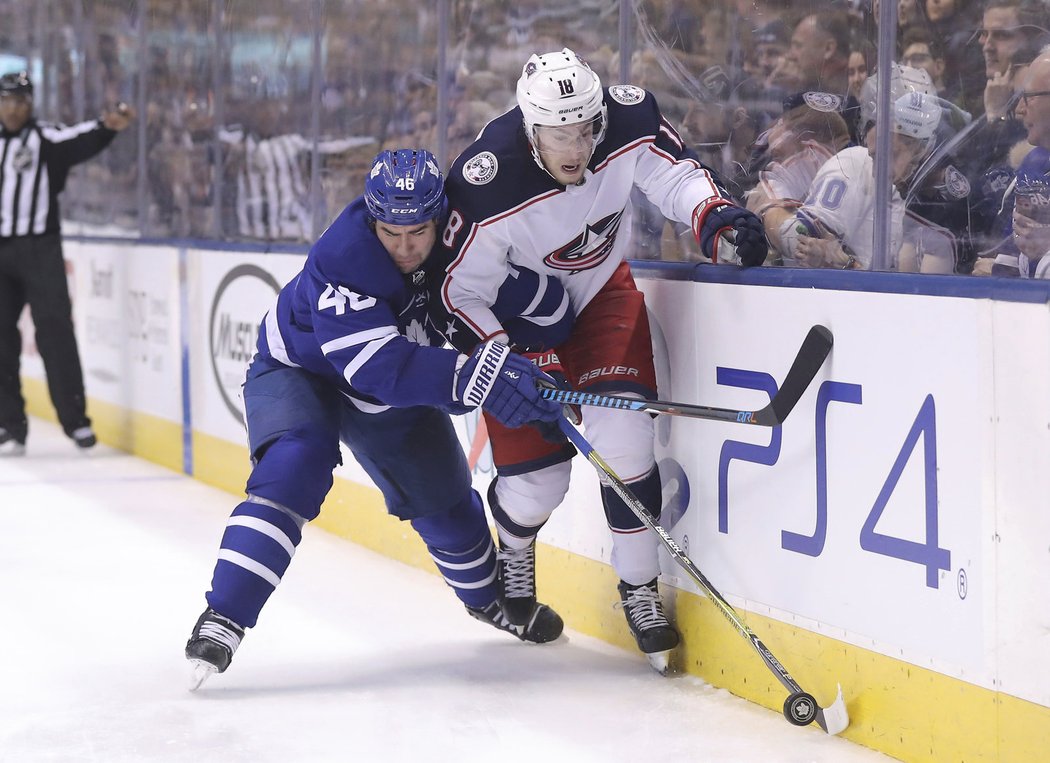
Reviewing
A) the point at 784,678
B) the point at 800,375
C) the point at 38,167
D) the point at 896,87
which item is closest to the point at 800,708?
the point at 784,678

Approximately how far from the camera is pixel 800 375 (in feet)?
8.43

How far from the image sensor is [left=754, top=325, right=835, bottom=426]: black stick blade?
2.55 meters

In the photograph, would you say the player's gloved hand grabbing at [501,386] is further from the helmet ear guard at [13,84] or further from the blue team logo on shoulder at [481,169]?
the helmet ear guard at [13,84]

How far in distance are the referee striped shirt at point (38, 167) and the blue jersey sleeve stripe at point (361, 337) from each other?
368 centimetres

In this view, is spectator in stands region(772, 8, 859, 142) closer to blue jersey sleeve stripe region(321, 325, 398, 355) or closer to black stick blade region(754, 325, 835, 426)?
black stick blade region(754, 325, 835, 426)

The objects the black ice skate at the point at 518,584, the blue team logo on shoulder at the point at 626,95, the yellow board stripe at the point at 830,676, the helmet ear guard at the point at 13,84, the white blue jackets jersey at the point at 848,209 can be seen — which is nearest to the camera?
the yellow board stripe at the point at 830,676

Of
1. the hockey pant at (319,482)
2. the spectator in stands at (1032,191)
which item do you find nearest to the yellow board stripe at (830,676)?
the hockey pant at (319,482)

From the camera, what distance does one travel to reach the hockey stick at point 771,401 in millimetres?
2553

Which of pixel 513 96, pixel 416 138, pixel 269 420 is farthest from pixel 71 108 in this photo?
pixel 269 420

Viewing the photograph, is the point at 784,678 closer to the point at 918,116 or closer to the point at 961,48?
the point at 918,116

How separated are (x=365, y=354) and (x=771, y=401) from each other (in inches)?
30.0

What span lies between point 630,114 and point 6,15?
6130 millimetres

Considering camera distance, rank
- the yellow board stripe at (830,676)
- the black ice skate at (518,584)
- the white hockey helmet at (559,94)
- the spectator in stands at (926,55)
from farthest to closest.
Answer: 1. the black ice skate at (518,584)
2. the white hockey helmet at (559,94)
3. the spectator in stands at (926,55)
4. the yellow board stripe at (830,676)

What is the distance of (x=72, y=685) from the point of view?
9.57ft
